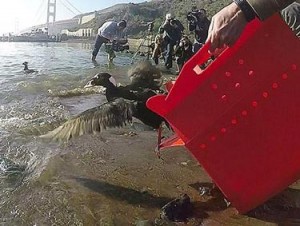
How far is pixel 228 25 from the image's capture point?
77.2 inches

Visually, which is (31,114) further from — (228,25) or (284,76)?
(228,25)

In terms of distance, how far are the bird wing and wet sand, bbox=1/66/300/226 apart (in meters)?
0.31

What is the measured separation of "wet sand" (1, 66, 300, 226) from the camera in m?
2.98

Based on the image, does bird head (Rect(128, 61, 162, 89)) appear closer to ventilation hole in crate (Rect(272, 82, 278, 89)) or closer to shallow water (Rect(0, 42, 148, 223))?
shallow water (Rect(0, 42, 148, 223))

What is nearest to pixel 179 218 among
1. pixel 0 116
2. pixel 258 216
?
pixel 258 216

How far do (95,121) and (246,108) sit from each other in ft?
6.54

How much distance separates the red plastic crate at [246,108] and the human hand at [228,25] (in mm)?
476

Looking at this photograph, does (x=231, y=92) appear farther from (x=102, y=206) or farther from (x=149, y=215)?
(x=102, y=206)

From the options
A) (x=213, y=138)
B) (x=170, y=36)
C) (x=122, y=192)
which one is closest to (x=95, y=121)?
(x=122, y=192)

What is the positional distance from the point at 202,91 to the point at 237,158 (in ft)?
1.63

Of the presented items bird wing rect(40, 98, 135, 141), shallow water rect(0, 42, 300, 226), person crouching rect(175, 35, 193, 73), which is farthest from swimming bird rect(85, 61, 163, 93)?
person crouching rect(175, 35, 193, 73)

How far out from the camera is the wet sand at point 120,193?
2984mm

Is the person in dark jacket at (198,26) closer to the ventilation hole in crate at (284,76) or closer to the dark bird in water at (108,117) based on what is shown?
the dark bird in water at (108,117)

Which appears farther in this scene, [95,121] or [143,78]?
[143,78]
